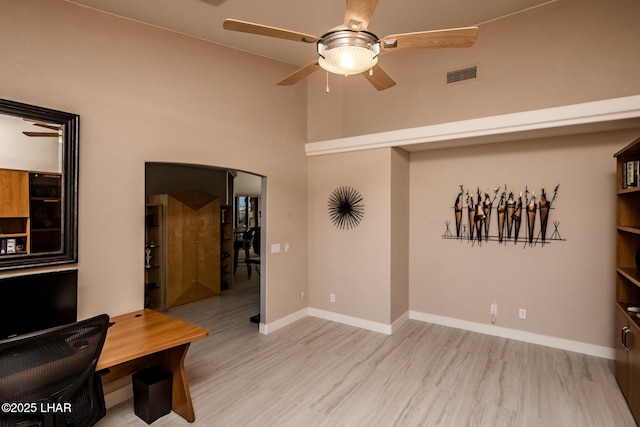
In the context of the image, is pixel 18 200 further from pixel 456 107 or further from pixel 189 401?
pixel 456 107

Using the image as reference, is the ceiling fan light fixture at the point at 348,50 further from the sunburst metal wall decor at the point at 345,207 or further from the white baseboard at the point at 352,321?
the white baseboard at the point at 352,321

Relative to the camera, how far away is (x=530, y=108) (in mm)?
3854

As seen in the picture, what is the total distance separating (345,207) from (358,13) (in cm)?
305

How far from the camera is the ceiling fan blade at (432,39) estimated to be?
1912 millimetres

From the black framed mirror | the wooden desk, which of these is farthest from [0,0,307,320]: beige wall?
the wooden desk

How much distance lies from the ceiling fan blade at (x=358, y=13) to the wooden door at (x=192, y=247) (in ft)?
15.1

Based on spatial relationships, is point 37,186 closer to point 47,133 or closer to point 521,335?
point 47,133

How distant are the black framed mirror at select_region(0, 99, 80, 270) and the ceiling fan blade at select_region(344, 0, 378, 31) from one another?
7.48ft

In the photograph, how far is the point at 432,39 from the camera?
79.3 inches

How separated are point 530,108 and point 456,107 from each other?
824 mm

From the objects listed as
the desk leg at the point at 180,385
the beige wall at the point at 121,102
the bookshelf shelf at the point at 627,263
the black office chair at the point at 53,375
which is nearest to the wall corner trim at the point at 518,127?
the bookshelf shelf at the point at 627,263

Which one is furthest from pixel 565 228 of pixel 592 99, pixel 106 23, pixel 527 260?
pixel 106 23

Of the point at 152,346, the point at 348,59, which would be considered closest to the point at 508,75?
the point at 348,59

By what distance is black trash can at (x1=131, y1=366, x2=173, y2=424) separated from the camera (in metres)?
2.60
